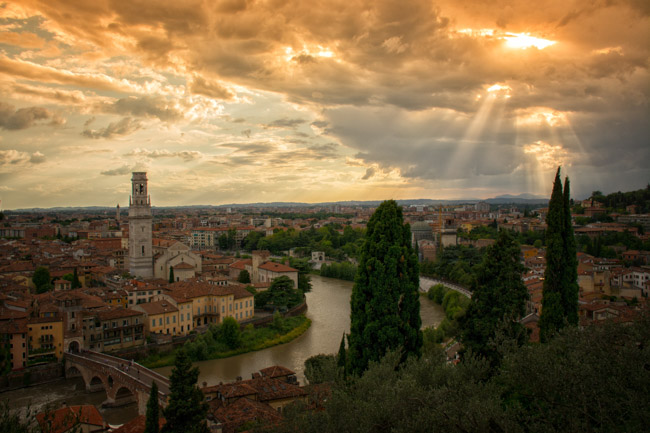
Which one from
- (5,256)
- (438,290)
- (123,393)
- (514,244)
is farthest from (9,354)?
(5,256)

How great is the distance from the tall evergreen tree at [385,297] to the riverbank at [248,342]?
8992mm

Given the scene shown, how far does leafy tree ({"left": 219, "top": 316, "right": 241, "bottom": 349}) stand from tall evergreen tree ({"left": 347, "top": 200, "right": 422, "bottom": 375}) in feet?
30.7

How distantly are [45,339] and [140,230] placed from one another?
11.9m

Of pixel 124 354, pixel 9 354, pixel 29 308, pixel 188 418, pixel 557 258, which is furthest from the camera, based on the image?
pixel 29 308

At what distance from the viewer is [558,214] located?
9.75 metres

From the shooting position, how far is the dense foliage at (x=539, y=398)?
3654 mm

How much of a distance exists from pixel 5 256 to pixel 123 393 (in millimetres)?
25111

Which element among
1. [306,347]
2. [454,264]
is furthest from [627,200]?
[306,347]

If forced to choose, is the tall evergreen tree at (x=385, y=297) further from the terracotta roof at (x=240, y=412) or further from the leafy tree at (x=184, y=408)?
the leafy tree at (x=184, y=408)

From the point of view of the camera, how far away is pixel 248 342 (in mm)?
17078

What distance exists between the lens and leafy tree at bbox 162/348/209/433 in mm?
7789

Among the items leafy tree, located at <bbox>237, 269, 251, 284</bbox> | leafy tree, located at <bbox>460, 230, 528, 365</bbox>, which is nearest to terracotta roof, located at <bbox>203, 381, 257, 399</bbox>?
leafy tree, located at <bbox>460, 230, 528, 365</bbox>

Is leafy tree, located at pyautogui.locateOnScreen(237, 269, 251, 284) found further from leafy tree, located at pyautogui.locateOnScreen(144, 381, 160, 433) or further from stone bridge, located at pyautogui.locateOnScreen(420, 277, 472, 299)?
leafy tree, located at pyautogui.locateOnScreen(144, 381, 160, 433)

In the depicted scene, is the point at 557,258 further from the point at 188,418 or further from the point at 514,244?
the point at 188,418
